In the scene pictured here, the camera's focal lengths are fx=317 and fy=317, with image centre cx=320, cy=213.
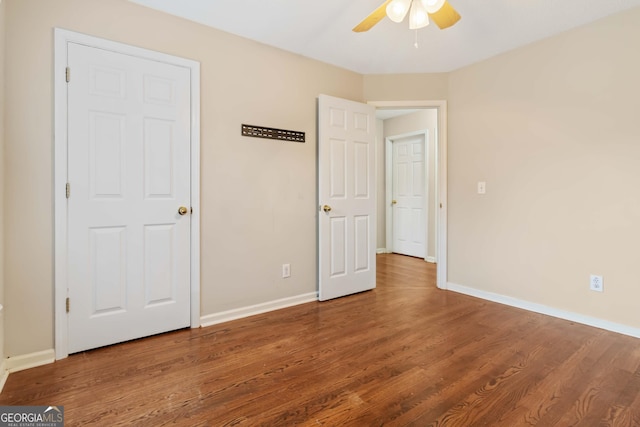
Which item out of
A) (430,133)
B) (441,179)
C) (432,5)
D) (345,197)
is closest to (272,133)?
(345,197)

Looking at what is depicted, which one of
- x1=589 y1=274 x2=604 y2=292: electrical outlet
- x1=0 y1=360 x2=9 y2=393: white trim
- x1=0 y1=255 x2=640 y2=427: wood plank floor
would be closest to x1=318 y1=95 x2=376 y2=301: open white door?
x1=0 y1=255 x2=640 y2=427: wood plank floor

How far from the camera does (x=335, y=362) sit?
1955 millimetres

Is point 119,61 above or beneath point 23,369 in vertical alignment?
above

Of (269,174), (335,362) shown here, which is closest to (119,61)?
(269,174)

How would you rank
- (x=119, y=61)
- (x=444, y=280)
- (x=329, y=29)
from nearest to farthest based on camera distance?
(x=119, y=61), (x=329, y=29), (x=444, y=280)

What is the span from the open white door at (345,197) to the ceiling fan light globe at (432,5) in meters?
1.40

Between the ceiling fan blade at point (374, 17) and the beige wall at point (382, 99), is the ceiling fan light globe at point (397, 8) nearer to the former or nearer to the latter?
the ceiling fan blade at point (374, 17)

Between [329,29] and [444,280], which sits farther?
[444,280]

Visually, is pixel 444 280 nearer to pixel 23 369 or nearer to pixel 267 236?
pixel 267 236

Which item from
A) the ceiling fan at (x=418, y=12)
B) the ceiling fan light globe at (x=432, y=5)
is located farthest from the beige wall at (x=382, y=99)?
the ceiling fan light globe at (x=432, y=5)

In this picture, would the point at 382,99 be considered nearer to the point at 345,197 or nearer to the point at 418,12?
the point at 345,197

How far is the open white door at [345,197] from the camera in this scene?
124 inches

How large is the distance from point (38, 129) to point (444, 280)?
148 inches

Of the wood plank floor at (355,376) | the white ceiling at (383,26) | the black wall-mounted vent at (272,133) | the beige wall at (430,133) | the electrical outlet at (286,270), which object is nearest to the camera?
the wood plank floor at (355,376)
